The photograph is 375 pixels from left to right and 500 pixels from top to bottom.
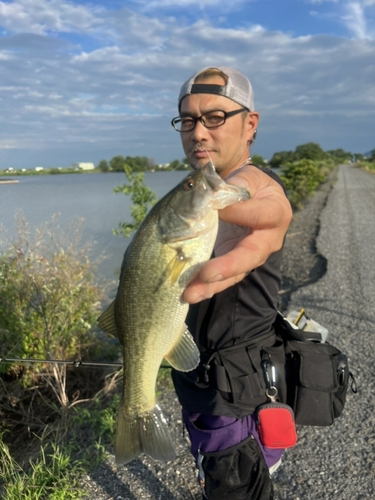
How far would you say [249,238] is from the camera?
194cm

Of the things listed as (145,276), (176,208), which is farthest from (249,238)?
(145,276)

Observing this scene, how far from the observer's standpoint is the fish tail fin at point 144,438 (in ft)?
7.52

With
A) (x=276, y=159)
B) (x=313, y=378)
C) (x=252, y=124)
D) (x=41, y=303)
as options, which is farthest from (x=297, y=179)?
(x=276, y=159)

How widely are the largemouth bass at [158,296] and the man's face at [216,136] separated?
63cm

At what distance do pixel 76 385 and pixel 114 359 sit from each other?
0.73 meters

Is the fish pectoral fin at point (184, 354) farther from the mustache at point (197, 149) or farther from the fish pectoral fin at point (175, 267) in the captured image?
the mustache at point (197, 149)

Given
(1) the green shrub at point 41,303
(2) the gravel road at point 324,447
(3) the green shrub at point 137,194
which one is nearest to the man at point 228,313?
(2) the gravel road at point 324,447

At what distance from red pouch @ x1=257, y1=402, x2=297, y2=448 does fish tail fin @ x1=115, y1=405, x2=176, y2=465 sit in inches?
20.1

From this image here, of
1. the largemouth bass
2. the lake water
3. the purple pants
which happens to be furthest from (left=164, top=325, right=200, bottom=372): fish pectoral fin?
the lake water

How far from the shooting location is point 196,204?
194 centimetres

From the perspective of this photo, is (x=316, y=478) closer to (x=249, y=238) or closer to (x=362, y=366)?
(x=362, y=366)

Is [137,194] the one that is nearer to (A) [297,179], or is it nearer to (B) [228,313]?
(B) [228,313]

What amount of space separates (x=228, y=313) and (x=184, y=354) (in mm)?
391

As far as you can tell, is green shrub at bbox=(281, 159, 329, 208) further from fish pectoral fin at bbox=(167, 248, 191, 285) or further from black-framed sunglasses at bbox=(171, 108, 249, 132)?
fish pectoral fin at bbox=(167, 248, 191, 285)
